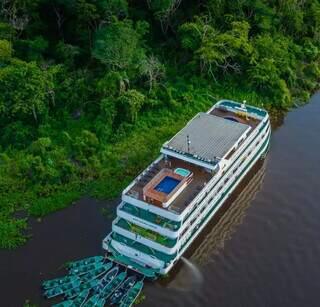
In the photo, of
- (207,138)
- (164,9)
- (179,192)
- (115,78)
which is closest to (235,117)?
(207,138)

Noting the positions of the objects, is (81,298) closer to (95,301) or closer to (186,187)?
(95,301)

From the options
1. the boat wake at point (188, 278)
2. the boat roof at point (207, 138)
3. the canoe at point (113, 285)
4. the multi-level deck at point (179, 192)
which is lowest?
the canoe at point (113, 285)

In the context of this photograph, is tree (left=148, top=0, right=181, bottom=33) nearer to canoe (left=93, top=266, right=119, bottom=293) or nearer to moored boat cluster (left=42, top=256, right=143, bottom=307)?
moored boat cluster (left=42, top=256, right=143, bottom=307)

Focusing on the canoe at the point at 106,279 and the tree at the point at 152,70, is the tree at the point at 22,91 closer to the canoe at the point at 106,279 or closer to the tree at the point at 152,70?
the tree at the point at 152,70

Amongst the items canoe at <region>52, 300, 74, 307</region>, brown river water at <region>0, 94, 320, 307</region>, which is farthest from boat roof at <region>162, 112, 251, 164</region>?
canoe at <region>52, 300, 74, 307</region>

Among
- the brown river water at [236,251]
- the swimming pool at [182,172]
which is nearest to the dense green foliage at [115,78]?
the brown river water at [236,251]

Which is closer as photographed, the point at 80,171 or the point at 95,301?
→ the point at 95,301
